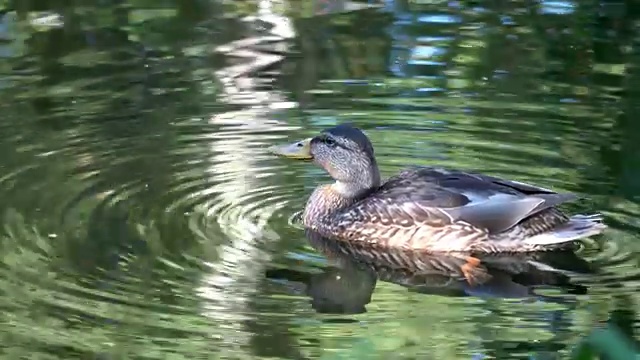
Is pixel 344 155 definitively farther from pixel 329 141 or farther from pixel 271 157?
pixel 271 157

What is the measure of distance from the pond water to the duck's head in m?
0.30

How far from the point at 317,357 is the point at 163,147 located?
360 centimetres

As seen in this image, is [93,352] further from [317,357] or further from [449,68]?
[449,68]

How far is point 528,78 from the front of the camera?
1134 cm

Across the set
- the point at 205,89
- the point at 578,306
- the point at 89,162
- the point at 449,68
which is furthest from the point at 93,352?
the point at 449,68

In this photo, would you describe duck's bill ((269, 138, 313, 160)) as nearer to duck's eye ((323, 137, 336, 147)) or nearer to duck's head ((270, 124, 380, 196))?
duck's head ((270, 124, 380, 196))

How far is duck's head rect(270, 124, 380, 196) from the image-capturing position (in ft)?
28.0

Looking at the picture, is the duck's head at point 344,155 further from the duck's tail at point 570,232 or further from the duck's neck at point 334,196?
the duck's tail at point 570,232

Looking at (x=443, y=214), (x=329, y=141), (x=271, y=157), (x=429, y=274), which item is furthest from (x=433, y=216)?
(x=271, y=157)

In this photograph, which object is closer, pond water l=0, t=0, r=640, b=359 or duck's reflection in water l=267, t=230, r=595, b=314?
pond water l=0, t=0, r=640, b=359

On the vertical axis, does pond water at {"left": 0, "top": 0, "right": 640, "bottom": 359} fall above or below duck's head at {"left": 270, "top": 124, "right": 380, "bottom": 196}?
below

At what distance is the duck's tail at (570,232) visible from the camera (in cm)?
781

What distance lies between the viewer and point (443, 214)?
804cm

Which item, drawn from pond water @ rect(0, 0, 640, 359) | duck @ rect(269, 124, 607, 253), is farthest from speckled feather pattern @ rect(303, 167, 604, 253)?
pond water @ rect(0, 0, 640, 359)
